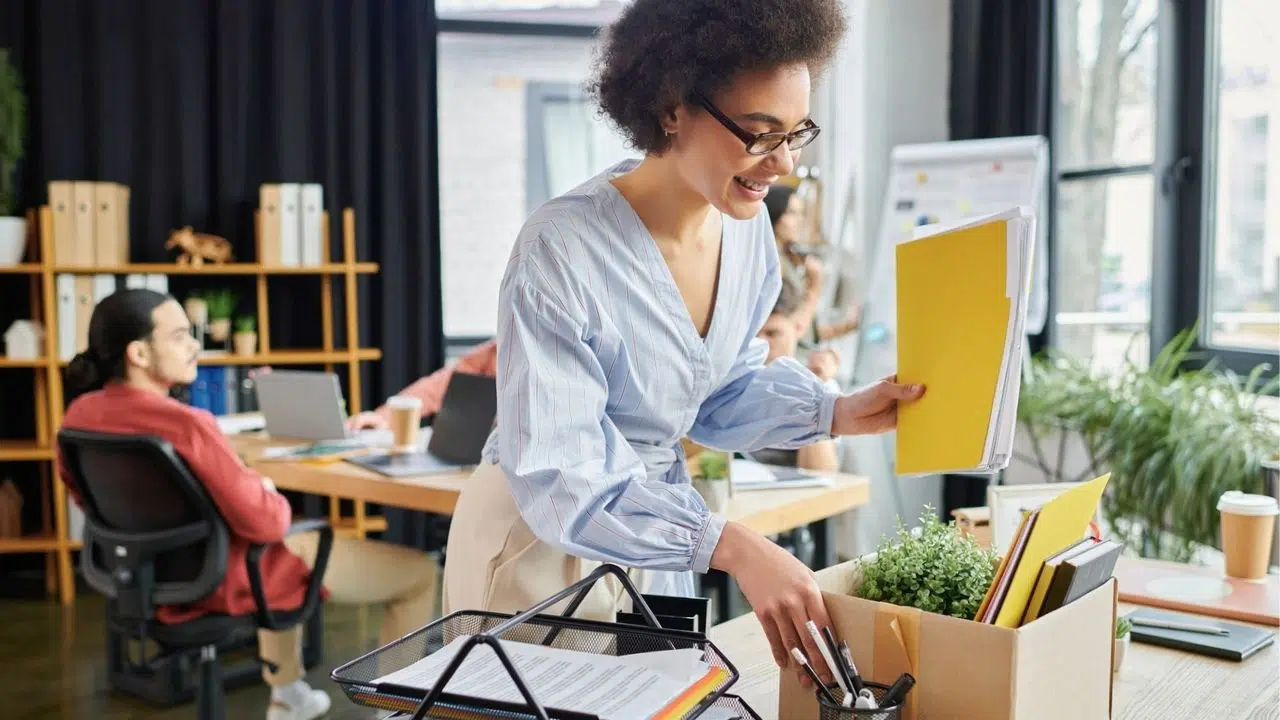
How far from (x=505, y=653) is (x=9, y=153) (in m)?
4.85

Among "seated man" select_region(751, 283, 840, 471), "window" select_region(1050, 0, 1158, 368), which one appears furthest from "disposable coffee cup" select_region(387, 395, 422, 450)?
"window" select_region(1050, 0, 1158, 368)

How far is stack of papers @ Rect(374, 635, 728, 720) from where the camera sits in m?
0.89

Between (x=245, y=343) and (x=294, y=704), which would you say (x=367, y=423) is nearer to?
(x=294, y=704)

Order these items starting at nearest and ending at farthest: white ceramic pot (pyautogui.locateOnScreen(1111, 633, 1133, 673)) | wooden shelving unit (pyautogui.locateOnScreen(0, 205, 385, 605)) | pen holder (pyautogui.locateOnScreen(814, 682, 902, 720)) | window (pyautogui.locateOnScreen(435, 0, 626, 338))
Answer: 1. pen holder (pyautogui.locateOnScreen(814, 682, 902, 720))
2. white ceramic pot (pyautogui.locateOnScreen(1111, 633, 1133, 673))
3. wooden shelving unit (pyautogui.locateOnScreen(0, 205, 385, 605))
4. window (pyautogui.locateOnScreen(435, 0, 626, 338))

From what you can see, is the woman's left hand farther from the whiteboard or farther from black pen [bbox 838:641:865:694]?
the whiteboard

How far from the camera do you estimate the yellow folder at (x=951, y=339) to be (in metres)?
1.10

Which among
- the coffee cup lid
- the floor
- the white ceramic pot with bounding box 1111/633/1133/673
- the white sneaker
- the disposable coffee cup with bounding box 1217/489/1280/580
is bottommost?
the floor

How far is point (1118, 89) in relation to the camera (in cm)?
454

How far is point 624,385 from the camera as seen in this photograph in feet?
4.31

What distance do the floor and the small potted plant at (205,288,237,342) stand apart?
3.90 ft

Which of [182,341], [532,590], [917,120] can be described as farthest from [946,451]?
[917,120]

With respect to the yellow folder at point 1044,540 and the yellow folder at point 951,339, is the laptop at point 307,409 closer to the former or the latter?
the yellow folder at point 951,339

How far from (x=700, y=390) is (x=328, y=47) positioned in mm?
4384

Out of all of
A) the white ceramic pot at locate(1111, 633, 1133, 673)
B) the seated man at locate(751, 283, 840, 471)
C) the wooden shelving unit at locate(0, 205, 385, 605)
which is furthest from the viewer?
the wooden shelving unit at locate(0, 205, 385, 605)
